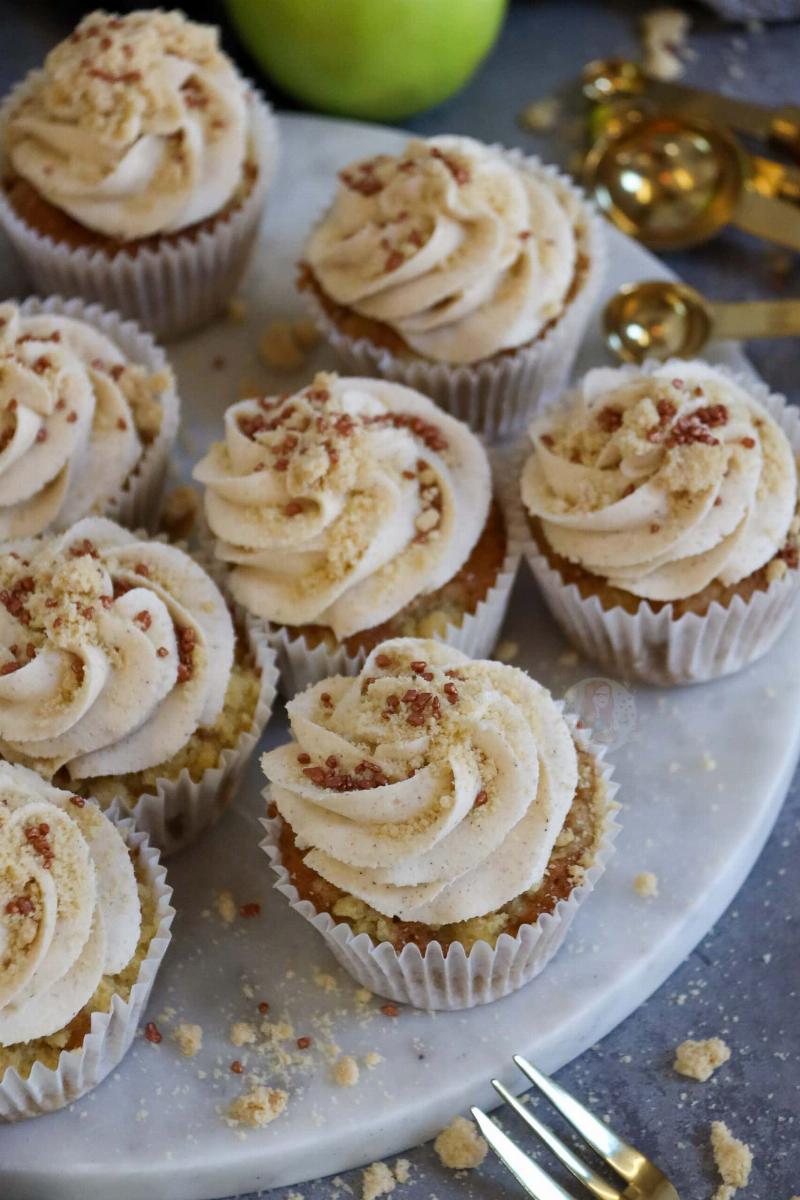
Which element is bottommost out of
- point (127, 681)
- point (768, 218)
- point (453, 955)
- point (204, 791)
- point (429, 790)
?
point (204, 791)

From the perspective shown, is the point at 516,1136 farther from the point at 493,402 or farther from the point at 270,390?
the point at 270,390

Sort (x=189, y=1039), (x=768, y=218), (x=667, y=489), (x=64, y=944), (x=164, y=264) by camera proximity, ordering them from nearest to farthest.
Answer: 1. (x=64, y=944)
2. (x=189, y=1039)
3. (x=667, y=489)
4. (x=164, y=264)
5. (x=768, y=218)

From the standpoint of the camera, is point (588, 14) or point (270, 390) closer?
point (270, 390)

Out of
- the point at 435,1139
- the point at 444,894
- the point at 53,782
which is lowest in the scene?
the point at 435,1139

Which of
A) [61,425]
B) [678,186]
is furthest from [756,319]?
[61,425]

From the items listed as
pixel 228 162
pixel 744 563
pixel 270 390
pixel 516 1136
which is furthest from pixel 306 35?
pixel 516 1136

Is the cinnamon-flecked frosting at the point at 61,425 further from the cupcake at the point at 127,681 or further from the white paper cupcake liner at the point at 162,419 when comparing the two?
the cupcake at the point at 127,681

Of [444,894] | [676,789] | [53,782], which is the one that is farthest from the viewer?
[676,789]

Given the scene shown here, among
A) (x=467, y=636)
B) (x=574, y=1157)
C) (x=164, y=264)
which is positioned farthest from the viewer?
(x=164, y=264)

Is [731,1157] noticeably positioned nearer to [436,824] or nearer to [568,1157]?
[568,1157]
